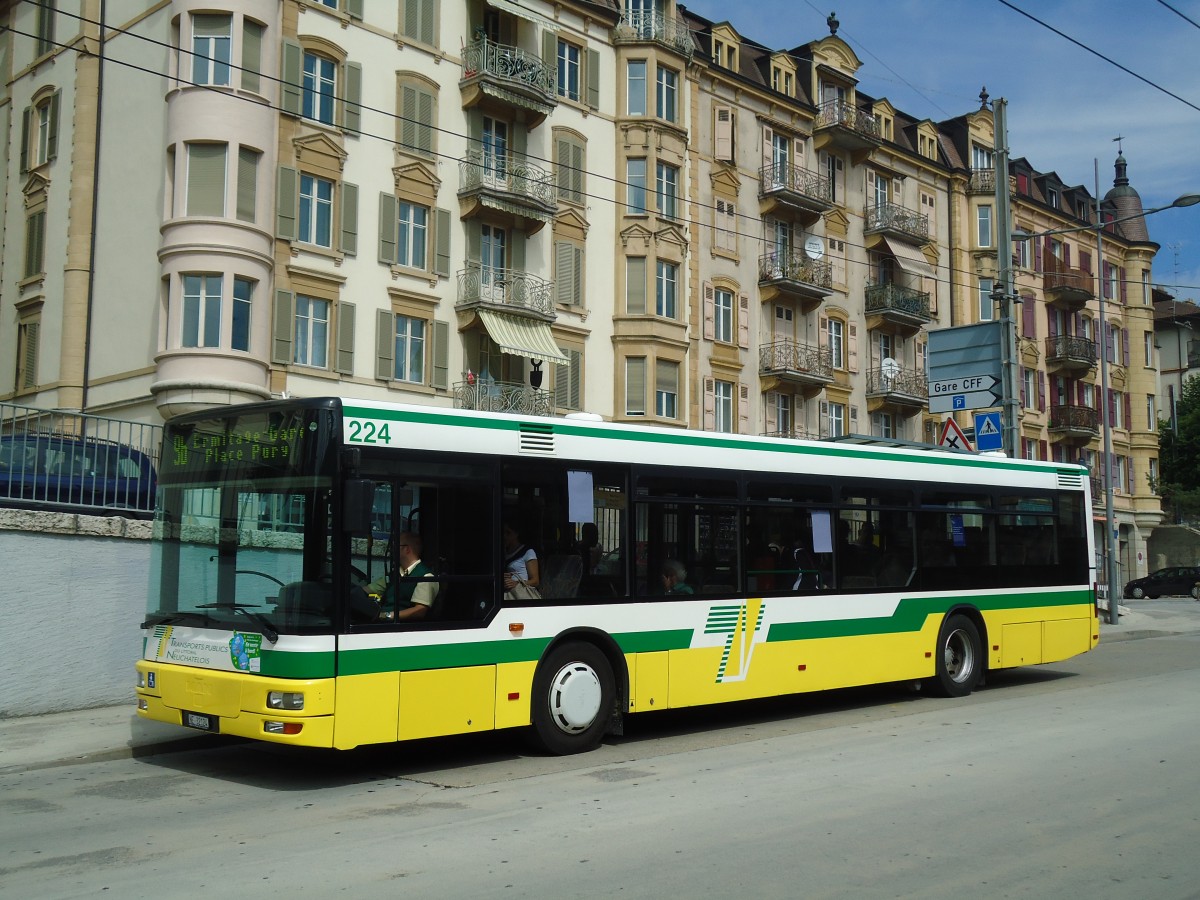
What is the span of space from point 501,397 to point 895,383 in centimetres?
1806

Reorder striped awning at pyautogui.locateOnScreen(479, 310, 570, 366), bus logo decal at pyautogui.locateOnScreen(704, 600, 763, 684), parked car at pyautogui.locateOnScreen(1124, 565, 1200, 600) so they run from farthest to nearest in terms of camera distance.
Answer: parked car at pyautogui.locateOnScreen(1124, 565, 1200, 600) → striped awning at pyautogui.locateOnScreen(479, 310, 570, 366) → bus logo decal at pyautogui.locateOnScreen(704, 600, 763, 684)

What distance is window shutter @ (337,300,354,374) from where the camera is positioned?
1050 inches

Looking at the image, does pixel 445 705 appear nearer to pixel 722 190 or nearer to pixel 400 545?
pixel 400 545

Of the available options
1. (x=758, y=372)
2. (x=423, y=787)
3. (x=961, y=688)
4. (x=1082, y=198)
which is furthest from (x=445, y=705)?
(x=1082, y=198)

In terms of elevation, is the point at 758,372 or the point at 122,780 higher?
the point at 758,372

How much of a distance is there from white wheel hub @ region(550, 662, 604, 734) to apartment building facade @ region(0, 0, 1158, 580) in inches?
601

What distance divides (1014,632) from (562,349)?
18.4 metres

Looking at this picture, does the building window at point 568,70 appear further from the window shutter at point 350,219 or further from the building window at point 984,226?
the building window at point 984,226

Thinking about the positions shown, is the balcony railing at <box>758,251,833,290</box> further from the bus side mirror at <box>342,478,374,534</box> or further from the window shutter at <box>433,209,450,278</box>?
the bus side mirror at <box>342,478,374,534</box>

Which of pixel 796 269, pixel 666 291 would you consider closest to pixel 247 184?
pixel 666 291

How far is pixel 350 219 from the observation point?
2706 cm

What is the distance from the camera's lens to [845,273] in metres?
41.8

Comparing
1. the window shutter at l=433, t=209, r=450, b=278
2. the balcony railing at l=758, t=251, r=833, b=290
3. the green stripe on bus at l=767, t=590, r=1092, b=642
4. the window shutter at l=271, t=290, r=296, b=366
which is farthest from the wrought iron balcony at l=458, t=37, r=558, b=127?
the green stripe on bus at l=767, t=590, r=1092, b=642

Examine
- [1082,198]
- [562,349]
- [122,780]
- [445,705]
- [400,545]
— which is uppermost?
[1082,198]
